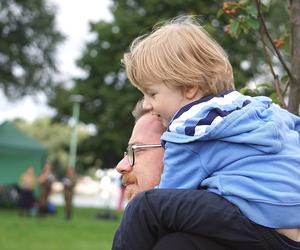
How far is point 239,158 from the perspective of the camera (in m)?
1.72

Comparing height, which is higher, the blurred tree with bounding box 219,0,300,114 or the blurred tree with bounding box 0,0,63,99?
the blurred tree with bounding box 0,0,63,99

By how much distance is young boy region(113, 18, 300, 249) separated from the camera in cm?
169

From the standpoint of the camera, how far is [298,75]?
→ 2580 mm

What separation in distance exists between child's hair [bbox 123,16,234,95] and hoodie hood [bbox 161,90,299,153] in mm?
66

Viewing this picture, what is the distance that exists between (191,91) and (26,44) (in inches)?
1216

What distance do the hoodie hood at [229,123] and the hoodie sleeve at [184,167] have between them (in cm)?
3

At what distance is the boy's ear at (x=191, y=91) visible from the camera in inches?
72.8

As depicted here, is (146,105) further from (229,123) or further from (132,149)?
(229,123)

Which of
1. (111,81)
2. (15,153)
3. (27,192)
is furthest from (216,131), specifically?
(111,81)

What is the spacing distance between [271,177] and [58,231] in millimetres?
14842

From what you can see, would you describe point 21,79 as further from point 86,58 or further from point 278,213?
point 278,213

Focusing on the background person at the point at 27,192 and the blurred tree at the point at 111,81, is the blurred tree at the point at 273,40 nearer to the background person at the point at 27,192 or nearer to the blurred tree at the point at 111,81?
the background person at the point at 27,192

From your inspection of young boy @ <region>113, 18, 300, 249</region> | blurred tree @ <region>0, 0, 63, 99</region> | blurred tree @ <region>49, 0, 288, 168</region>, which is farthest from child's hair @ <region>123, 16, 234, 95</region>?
blurred tree @ <region>0, 0, 63, 99</region>

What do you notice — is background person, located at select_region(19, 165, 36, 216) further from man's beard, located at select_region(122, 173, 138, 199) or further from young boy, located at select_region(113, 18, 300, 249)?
young boy, located at select_region(113, 18, 300, 249)
